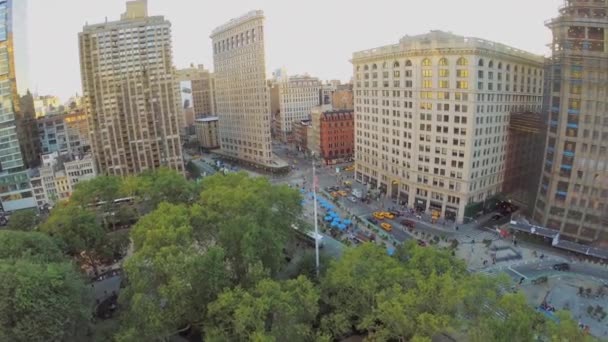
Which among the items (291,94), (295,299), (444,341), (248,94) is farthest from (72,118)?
(444,341)

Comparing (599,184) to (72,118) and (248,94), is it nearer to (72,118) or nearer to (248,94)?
(248,94)

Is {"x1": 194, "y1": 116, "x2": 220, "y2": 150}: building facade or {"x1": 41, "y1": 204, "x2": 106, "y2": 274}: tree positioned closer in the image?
{"x1": 41, "y1": 204, "x2": 106, "y2": 274}: tree

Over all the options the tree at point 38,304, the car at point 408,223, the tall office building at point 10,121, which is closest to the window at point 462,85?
the car at point 408,223

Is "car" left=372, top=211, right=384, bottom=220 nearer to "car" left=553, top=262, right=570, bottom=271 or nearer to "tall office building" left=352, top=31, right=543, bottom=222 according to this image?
"tall office building" left=352, top=31, right=543, bottom=222

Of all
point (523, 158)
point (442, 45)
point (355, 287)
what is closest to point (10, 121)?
point (355, 287)

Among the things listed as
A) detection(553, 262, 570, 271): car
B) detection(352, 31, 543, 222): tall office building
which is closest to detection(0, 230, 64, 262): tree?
detection(352, 31, 543, 222): tall office building

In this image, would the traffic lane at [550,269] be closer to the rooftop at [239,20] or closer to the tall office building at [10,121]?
the rooftop at [239,20]
